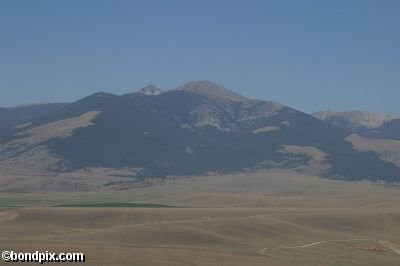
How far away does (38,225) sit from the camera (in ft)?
465

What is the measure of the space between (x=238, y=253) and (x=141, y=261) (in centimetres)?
1769

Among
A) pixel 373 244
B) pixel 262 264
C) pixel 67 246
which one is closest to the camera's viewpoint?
pixel 262 264

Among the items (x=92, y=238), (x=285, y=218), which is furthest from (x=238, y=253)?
(x=285, y=218)

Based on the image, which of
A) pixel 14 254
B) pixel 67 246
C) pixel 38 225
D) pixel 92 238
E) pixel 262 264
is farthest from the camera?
pixel 38 225

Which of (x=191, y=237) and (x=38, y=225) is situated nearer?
(x=191, y=237)

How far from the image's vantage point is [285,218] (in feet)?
481

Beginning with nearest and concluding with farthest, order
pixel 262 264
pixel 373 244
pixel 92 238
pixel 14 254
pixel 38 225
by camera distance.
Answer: pixel 14 254 < pixel 262 264 < pixel 92 238 < pixel 373 244 < pixel 38 225

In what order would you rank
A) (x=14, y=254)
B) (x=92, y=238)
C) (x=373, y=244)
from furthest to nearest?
(x=373, y=244), (x=92, y=238), (x=14, y=254)

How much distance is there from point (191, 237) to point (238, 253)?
2277cm

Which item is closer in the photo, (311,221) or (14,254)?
(14,254)

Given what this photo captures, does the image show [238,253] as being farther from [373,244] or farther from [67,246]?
[373,244]

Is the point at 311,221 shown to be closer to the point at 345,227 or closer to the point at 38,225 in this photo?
the point at 345,227

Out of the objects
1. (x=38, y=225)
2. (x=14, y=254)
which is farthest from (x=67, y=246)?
(x=38, y=225)

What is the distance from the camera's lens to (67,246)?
282 feet
